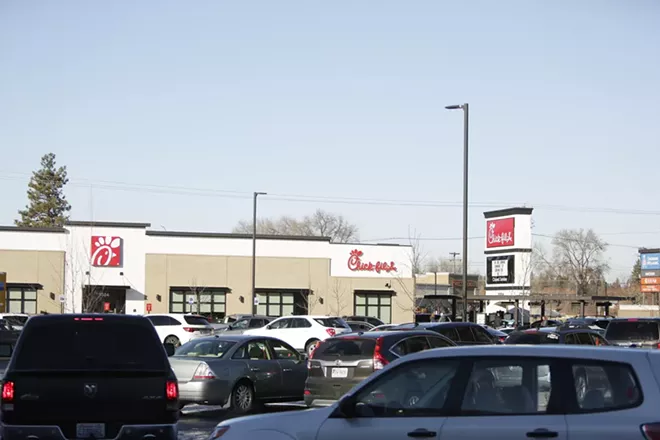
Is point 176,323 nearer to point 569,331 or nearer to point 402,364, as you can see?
point 569,331

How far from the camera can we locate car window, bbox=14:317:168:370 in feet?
35.1

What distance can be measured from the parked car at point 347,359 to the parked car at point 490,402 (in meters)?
7.94

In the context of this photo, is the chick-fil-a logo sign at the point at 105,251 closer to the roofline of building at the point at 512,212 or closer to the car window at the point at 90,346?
the roofline of building at the point at 512,212

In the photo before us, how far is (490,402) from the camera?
768 centimetres

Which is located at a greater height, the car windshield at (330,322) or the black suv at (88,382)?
the black suv at (88,382)

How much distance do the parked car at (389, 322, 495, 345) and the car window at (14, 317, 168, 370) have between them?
466 inches

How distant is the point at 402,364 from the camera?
817cm

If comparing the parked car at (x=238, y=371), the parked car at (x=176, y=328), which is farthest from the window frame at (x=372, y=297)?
the parked car at (x=238, y=371)

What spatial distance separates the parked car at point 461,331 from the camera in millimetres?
22578

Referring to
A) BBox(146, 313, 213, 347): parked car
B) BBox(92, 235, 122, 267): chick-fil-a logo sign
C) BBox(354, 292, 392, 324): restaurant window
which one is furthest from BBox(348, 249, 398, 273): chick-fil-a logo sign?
BBox(146, 313, 213, 347): parked car

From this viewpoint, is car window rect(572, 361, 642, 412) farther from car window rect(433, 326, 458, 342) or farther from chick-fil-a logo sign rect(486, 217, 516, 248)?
chick-fil-a logo sign rect(486, 217, 516, 248)

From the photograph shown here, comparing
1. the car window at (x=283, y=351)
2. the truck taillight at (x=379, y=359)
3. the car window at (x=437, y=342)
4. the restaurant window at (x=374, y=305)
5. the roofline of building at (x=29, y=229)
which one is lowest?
the restaurant window at (x=374, y=305)

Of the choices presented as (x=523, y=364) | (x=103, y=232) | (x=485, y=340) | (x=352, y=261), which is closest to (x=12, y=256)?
(x=103, y=232)

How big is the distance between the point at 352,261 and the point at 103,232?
57.6ft
